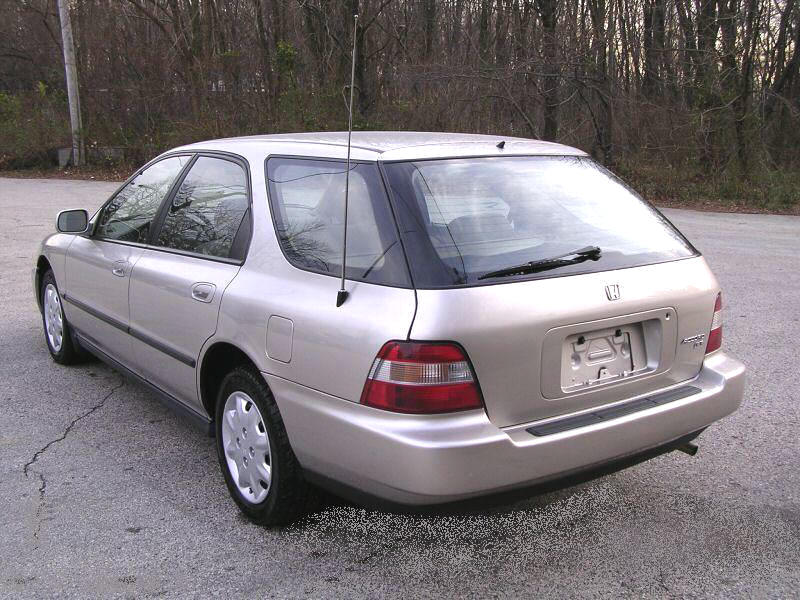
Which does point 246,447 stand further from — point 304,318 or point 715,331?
point 715,331

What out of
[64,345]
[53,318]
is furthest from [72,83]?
[64,345]

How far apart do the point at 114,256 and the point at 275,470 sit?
76.3 inches

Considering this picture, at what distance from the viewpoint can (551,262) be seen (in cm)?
287

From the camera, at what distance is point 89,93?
25203 mm

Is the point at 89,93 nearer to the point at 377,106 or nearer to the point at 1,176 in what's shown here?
the point at 1,176

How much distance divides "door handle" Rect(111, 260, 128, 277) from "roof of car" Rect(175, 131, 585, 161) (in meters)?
0.92

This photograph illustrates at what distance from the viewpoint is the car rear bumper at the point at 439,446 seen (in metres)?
2.53

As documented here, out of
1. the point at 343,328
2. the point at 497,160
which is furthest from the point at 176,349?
the point at 497,160

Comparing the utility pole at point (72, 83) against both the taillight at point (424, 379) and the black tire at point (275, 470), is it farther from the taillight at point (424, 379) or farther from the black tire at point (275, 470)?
the taillight at point (424, 379)

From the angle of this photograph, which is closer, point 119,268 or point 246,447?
point 246,447

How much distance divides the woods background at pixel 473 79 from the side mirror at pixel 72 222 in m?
15.1

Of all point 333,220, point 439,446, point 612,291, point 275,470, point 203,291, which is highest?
point 333,220

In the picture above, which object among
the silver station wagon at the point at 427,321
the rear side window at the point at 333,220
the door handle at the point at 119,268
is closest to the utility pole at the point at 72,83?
the door handle at the point at 119,268

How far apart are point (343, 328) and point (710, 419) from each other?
1597 mm
